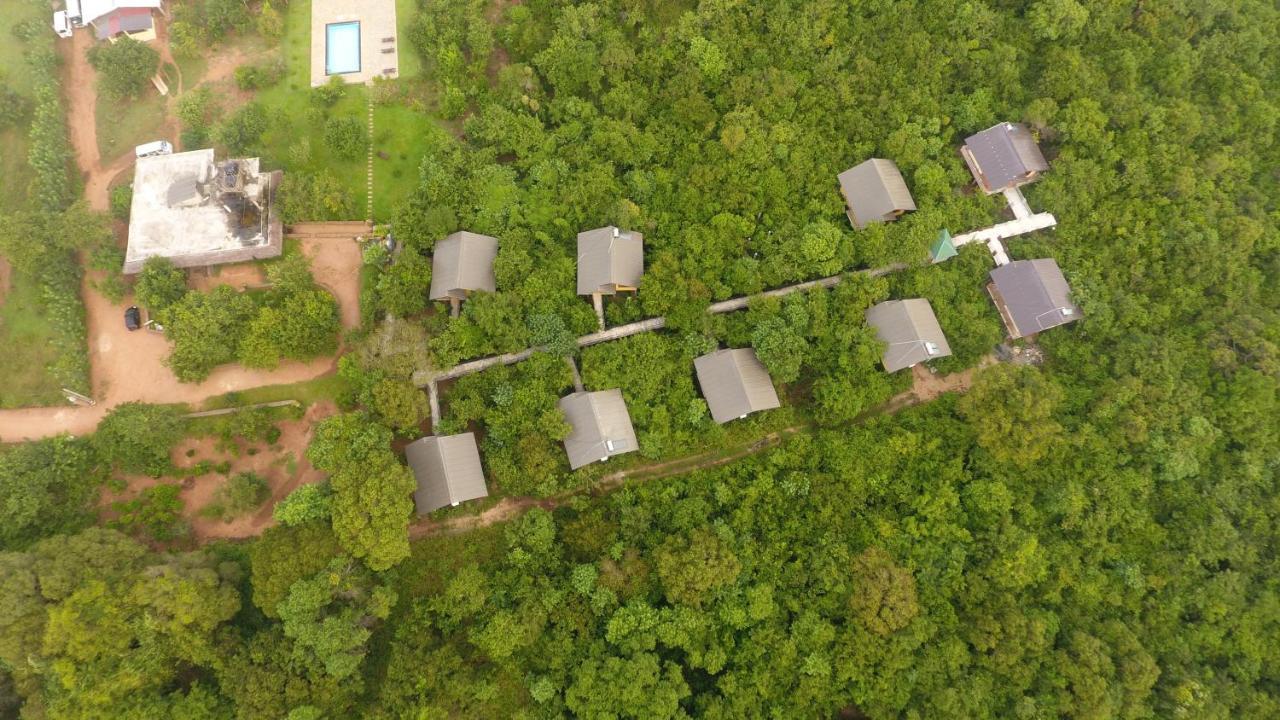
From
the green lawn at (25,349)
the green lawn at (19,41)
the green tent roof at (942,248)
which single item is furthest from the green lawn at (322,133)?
the green tent roof at (942,248)

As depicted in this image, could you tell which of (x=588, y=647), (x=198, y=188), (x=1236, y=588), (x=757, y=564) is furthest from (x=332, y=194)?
(x=1236, y=588)

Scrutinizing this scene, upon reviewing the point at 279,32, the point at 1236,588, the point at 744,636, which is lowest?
the point at 1236,588

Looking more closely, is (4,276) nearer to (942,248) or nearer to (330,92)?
(330,92)

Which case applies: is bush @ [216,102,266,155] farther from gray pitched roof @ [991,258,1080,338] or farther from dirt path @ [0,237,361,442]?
gray pitched roof @ [991,258,1080,338]

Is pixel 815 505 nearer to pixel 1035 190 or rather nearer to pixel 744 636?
pixel 744 636

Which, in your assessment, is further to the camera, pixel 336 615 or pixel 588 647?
pixel 588 647

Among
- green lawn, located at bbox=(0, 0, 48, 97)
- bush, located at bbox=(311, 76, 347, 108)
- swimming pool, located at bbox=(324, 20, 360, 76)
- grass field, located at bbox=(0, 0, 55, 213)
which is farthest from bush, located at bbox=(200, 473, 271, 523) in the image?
green lawn, located at bbox=(0, 0, 48, 97)
